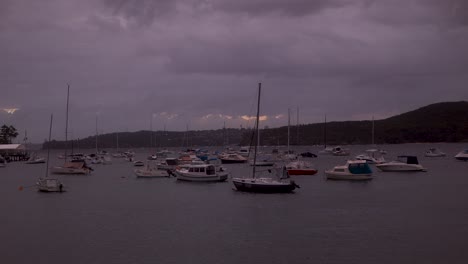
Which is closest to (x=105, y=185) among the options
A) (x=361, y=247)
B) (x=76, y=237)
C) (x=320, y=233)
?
(x=76, y=237)

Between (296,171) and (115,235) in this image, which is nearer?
(115,235)

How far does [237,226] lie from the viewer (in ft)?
115

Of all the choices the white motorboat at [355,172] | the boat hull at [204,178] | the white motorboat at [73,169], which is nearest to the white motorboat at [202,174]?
the boat hull at [204,178]

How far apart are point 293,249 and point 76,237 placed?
1348 cm

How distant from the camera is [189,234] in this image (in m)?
32.5

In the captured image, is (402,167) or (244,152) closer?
(402,167)

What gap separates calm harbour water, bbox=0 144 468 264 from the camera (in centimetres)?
2712

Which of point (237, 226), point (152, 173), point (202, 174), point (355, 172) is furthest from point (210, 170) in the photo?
point (237, 226)

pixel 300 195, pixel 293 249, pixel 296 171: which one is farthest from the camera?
pixel 296 171

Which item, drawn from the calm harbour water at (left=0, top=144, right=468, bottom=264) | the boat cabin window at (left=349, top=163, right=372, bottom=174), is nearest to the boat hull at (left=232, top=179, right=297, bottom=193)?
the calm harbour water at (left=0, top=144, right=468, bottom=264)

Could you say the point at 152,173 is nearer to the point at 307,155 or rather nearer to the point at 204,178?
the point at 204,178

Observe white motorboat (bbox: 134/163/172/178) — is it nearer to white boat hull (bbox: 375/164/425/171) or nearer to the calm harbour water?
the calm harbour water

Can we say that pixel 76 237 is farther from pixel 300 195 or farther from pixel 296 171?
pixel 296 171

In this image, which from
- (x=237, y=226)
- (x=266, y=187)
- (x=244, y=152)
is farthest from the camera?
(x=244, y=152)
